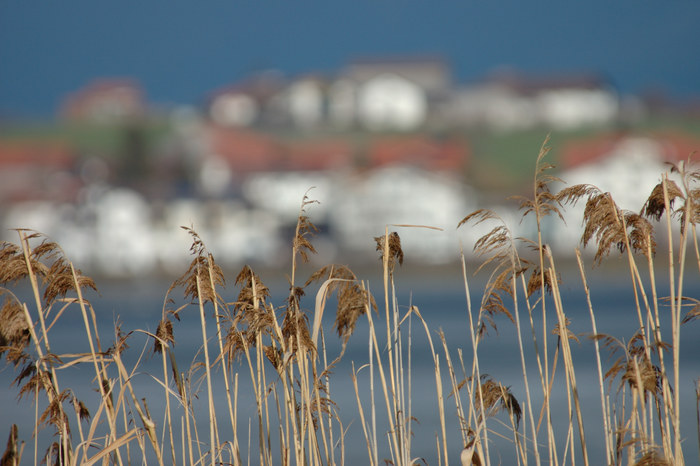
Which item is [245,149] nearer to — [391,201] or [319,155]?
[319,155]

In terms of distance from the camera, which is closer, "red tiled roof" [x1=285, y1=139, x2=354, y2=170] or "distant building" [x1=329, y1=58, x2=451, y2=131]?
"red tiled roof" [x1=285, y1=139, x2=354, y2=170]

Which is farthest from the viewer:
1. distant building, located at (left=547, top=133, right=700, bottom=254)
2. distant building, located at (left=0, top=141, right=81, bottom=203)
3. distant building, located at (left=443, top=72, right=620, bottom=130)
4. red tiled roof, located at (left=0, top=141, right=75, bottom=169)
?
distant building, located at (left=443, top=72, right=620, bottom=130)

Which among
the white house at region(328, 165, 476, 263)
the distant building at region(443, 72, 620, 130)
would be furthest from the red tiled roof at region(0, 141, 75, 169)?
the distant building at region(443, 72, 620, 130)

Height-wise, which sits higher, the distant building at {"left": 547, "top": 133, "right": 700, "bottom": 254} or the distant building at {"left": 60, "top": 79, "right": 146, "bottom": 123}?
the distant building at {"left": 60, "top": 79, "right": 146, "bottom": 123}

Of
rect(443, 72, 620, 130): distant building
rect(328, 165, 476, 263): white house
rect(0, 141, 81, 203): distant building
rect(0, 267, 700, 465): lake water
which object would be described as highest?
rect(443, 72, 620, 130): distant building

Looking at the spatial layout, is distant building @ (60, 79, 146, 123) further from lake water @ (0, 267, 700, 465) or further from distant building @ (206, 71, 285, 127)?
lake water @ (0, 267, 700, 465)

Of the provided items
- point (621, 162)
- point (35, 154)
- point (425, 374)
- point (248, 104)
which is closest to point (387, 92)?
point (248, 104)

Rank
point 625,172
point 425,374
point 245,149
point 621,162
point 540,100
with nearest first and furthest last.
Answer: point 425,374 → point 625,172 → point 621,162 → point 245,149 → point 540,100

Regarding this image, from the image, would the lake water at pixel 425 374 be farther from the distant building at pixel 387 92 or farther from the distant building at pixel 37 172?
the distant building at pixel 387 92

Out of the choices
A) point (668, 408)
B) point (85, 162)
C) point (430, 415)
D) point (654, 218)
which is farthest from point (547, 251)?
point (85, 162)

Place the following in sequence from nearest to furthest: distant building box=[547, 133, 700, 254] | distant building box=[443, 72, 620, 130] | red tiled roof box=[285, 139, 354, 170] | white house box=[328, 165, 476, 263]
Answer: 1. distant building box=[547, 133, 700, 254]
2. white house box=[328, 165, 476, 263]
3. red tiled roof box=[285, 139, 354, 170]
4. distant building box=[443, 72, 620, 130]

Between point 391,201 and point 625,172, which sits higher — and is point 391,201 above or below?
below

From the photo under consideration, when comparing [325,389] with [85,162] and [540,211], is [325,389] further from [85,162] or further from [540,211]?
[85,162]

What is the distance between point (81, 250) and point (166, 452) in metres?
48.7
